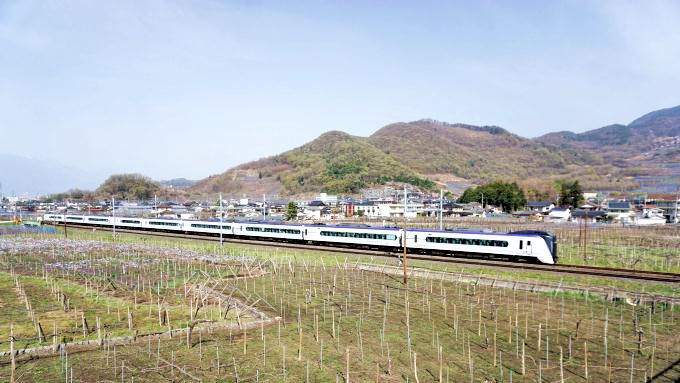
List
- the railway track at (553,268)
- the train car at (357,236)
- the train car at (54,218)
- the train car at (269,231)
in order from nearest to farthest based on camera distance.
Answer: the railway track at (553,268), the train car at (357,236), the train car at (269,231), the train car at (54,218)

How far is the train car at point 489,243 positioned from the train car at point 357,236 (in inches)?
60.4

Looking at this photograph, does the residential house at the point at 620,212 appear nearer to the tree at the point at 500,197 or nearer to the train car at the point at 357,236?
the tree at the point at 500,197

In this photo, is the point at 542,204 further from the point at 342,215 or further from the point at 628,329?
the point at 628,329

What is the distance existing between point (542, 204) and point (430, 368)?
114301 mm

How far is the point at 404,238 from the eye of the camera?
1205 inches

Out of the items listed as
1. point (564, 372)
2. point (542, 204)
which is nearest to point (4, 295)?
point (564, 372)

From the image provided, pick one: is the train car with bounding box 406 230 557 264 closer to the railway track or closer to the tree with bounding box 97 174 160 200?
the railway track

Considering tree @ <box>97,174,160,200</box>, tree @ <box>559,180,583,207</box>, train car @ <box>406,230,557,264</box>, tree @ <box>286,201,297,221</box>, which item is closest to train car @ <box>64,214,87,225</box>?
tree @ <box>286,201,297,221</box>

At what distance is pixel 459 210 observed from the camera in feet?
372

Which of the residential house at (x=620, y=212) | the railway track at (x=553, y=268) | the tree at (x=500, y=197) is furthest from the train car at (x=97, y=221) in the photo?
the residential house at (x=620, y=212)

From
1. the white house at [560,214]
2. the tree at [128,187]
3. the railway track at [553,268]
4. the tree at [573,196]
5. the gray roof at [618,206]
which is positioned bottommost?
the railway track at [553,268]

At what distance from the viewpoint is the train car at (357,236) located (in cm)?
4284

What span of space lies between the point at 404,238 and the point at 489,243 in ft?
32.7

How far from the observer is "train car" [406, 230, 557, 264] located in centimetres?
3509
